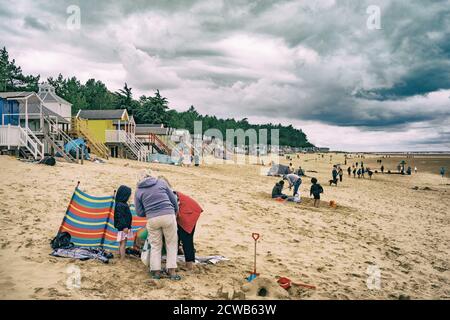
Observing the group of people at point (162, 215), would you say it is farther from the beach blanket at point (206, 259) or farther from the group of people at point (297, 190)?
the group of people at point (297, 190)

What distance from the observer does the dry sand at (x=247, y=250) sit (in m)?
4.86

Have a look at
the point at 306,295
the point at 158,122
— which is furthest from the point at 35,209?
the point at 158,122

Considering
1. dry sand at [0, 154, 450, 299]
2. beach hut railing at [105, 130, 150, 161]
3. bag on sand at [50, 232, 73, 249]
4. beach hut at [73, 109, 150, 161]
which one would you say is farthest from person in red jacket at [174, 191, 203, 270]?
beach hut railing at [105, 130, 150, 161]

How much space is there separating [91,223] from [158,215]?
222 centimetres

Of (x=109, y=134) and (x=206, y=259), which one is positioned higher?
(x=109, y=134)

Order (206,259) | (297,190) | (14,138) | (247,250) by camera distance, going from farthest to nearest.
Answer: (14,138) < (297,190) < (247,250) < (206,259)

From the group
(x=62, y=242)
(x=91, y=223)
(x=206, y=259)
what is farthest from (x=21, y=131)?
(x=206, y=259)

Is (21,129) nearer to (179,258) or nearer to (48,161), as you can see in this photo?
(48,161)

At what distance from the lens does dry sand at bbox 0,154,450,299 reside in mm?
4855

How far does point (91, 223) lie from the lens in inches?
252

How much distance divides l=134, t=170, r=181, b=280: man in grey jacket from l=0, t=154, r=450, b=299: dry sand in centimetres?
30

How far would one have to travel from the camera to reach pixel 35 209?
8.62 meters

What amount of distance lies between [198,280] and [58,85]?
3342 inches

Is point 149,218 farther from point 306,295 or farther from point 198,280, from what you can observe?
point 306,295
